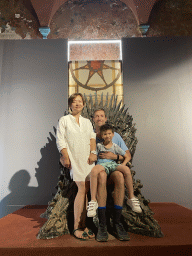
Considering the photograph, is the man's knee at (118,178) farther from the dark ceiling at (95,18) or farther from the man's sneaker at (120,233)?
the dark ceiling at (95,18)

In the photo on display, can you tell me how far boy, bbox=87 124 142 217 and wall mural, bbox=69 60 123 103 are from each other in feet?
7.64

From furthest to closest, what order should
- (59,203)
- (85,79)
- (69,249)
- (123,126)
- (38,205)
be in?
(85,79) → (38,205) → (123,126) → (59,203) → (69,249)

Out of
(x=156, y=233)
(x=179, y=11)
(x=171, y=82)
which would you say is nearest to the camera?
(x=156, y=233)

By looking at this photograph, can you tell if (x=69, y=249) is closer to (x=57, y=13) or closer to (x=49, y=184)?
(x=49, y=184)

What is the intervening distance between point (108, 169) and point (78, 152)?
393 millimetres

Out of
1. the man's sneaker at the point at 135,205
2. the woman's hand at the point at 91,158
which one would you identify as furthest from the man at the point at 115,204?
the woman's hand at the point at 91,158

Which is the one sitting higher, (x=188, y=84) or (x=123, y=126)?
(x=188, y=84)

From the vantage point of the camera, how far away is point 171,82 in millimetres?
4328

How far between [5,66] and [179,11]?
484cm

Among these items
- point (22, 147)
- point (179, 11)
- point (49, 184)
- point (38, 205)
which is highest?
point (179, 11)

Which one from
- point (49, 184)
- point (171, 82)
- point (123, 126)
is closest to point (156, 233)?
point (123, 126)

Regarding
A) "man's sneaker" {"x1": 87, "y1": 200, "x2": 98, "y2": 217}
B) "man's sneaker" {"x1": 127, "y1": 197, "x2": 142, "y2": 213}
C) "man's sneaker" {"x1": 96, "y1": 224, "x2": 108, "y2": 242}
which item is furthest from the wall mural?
"man's sneaker" {"x1": 96, "y1": 224, "x2": 108, "y2": 242}

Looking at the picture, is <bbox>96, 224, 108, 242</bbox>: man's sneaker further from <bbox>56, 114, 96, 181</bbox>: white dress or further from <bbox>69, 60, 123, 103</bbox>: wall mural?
<bbox>69, 60, 123, 103</bbox>: wall mural

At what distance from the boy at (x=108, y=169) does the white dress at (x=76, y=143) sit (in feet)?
0.52
